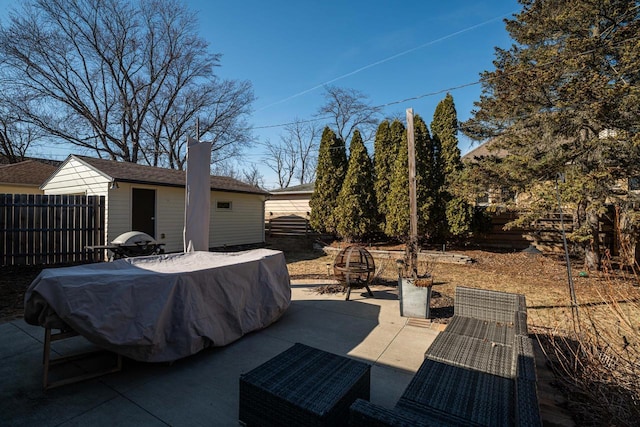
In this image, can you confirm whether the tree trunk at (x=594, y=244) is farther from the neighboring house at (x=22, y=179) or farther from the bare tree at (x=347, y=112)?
the neighboring house at (x=22, y=179)

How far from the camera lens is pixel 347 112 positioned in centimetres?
2395

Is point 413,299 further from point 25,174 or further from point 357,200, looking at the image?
point 25,174

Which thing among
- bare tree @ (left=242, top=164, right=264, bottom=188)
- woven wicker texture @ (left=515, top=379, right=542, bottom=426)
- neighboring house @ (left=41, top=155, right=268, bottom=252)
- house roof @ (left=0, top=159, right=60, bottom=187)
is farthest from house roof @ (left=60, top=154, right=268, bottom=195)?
bare tree @ (left=242, top=164, right=264, bottom=188)

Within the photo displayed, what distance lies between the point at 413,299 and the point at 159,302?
3.20 m

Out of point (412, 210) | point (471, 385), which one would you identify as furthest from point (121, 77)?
point (471, 385)

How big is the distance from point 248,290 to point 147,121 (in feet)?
65.3

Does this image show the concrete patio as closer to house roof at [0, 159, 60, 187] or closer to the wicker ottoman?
the wicker ottoman

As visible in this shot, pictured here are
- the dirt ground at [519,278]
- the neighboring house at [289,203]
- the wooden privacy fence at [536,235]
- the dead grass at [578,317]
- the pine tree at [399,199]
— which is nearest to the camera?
the dead grass at [578,317]

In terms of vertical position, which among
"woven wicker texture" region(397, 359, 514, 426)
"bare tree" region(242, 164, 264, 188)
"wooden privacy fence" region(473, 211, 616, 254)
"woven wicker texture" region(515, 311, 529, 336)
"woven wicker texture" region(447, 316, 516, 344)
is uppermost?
"bare tree" region(242, 164, 264, 188)

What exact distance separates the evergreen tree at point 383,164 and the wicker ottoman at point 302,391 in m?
8.88

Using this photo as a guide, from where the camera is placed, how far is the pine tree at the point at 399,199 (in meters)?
9.82

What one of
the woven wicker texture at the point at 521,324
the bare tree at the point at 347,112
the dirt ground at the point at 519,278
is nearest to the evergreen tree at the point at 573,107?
the dirt ground at the point at 519,278

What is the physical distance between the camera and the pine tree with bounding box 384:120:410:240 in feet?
32.2

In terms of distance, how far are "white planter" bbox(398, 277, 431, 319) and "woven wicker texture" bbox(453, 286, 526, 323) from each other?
72 centimetres
